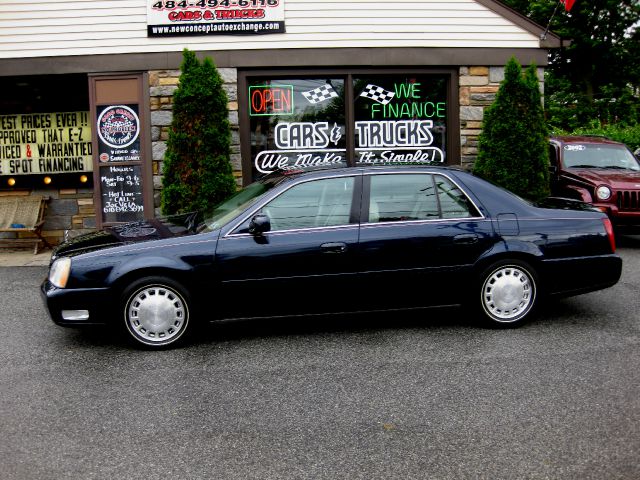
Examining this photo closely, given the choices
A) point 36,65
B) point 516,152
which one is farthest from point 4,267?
point 516,152

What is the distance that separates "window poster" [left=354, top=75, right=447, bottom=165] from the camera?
11469mm

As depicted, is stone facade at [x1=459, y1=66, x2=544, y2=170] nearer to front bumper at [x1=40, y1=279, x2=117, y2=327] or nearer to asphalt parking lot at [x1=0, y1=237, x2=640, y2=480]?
asphalt parking lot at [x1=0, y1=237, x2=640, y2=480]

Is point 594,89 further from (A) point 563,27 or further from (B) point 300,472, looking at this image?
(B) point 300,472

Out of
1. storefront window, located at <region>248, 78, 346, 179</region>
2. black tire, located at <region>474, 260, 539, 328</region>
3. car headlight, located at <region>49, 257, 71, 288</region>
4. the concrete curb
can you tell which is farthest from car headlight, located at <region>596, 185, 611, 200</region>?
the concrete curb

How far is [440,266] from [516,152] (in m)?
5.31

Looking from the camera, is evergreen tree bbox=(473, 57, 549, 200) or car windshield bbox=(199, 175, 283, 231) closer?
car windshield bbox=(199, 175, 283, 231)

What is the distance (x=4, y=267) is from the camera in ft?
33.3

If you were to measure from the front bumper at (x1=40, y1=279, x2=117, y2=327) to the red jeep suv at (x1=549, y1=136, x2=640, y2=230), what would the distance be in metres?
7.78

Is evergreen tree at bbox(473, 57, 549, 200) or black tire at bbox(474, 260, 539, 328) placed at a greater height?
evergreen tree at bbox(473, 57, 549, 200)

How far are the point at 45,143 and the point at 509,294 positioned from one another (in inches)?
362

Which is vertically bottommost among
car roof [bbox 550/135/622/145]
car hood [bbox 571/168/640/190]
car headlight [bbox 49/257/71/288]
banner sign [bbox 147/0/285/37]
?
car headlight [bbox 49/257/71/288]

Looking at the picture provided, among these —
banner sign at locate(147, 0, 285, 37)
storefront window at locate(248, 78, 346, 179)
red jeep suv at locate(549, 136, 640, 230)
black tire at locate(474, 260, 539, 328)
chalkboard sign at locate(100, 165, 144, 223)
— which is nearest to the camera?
black tire at locate(474, 260, 539, 328)

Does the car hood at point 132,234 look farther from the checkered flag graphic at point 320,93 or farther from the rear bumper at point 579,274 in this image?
the checkered flag graphic at point 320,93

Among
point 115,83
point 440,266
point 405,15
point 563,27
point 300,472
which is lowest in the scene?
point 300,472
